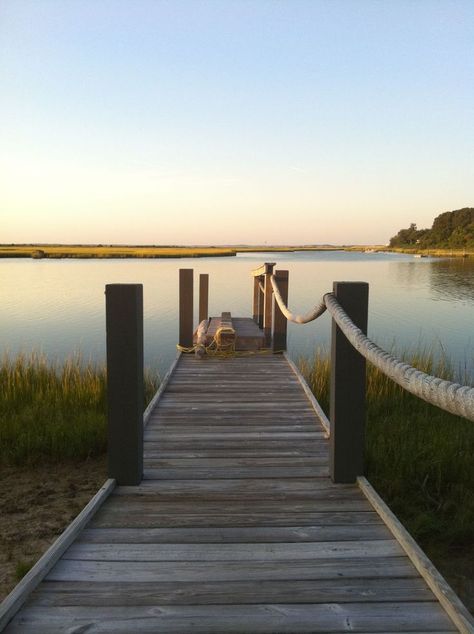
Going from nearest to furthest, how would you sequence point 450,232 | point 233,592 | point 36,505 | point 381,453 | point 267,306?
1. point 233,592
2. point 36,505
3. point 381,453
4. point 267,306
5. point 450,232

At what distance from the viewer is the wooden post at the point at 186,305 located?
8.21 meters

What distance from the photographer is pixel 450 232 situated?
4540 inches

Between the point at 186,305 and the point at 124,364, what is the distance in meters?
5.17

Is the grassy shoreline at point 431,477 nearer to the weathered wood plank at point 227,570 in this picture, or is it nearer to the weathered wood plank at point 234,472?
the weathered wood plank at point 234,472

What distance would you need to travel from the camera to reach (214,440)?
13.8 feet

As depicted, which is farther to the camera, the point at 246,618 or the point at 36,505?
the point at 36,505

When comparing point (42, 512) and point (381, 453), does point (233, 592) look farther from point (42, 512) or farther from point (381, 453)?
point (381, 453)

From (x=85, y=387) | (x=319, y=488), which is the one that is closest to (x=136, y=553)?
(x=319, y=488)

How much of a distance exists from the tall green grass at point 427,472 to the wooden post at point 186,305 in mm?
2995

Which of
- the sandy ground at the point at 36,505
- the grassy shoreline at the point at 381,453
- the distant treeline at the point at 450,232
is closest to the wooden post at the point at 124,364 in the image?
the sandy ground at the point at 36,505

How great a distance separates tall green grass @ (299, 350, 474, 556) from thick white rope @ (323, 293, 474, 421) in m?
1.95

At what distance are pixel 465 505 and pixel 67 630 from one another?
3244 millimetres

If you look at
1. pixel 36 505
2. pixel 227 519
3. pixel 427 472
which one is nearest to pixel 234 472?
pixel 227 519

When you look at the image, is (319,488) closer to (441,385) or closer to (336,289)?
(336,289)
